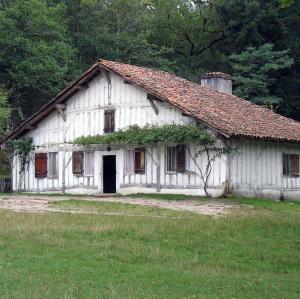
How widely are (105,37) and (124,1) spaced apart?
4.10m

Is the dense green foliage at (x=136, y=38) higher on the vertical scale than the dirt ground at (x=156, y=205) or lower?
higher

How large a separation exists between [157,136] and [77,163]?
5.65m

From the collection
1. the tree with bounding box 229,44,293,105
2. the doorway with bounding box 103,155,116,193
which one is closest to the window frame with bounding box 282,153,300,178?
the doorway with bounding box 103,155,116,193

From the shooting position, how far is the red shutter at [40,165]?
33719 mm

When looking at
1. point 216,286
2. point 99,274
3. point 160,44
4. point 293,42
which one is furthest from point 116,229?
point 160,44

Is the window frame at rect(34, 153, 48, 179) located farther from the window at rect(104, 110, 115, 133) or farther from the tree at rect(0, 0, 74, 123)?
the tree at rect(0, 0, 74, 123)

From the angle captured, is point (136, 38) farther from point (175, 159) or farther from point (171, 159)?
point (175, 159)

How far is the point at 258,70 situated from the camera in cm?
4822

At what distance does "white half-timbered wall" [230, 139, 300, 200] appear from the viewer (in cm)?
2789

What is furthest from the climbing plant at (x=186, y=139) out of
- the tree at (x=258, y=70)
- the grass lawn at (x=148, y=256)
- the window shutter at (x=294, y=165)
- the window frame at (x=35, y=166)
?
the tree at (x=258, y=70)

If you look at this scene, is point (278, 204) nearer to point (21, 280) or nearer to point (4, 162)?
point (21, 280)

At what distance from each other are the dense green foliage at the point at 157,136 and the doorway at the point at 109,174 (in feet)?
4.48

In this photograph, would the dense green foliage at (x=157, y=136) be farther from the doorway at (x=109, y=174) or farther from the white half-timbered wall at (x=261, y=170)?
the white half-timbered wall at (x=261, y=170)

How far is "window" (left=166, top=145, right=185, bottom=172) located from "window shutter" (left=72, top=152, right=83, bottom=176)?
510cm
